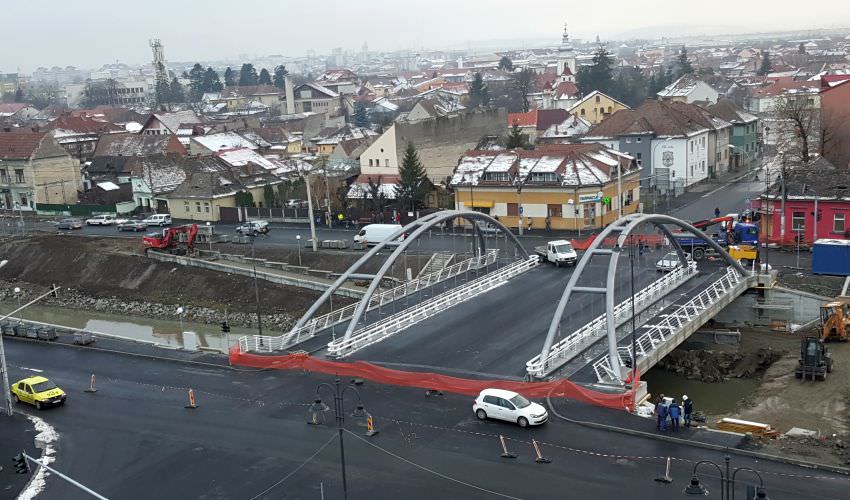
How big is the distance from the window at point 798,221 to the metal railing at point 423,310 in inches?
557

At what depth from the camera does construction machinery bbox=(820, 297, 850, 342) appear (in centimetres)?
3638

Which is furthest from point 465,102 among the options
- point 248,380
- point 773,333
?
point 248,380

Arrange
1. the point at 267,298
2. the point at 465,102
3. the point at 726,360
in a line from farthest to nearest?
the point at 465,102
the point at 267,298
the point at 726,360

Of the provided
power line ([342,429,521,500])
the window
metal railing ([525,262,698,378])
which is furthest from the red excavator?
power line ([342,429,521,500])

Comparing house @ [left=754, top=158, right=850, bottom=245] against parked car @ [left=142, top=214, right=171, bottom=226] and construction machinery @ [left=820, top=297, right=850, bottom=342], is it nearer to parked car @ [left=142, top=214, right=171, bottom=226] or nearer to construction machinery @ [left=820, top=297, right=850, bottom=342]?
construction machinery @ [left=820, top=297, right=850, bottom=342]

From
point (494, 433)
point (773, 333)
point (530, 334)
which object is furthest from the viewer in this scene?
point (773, 333)

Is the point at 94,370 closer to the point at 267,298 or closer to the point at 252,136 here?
the point at 267,298

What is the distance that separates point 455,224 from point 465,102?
8711 centimetres

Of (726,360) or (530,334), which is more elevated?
(530,334)

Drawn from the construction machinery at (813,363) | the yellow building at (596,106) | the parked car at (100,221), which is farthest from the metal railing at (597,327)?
the yellow building at (596,106)

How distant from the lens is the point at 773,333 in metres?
39.7

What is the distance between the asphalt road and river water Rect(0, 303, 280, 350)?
15413mm

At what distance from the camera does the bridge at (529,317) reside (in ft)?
95.7

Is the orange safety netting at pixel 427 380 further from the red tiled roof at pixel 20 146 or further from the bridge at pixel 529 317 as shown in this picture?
the red tiled roof at pixel 20 146
